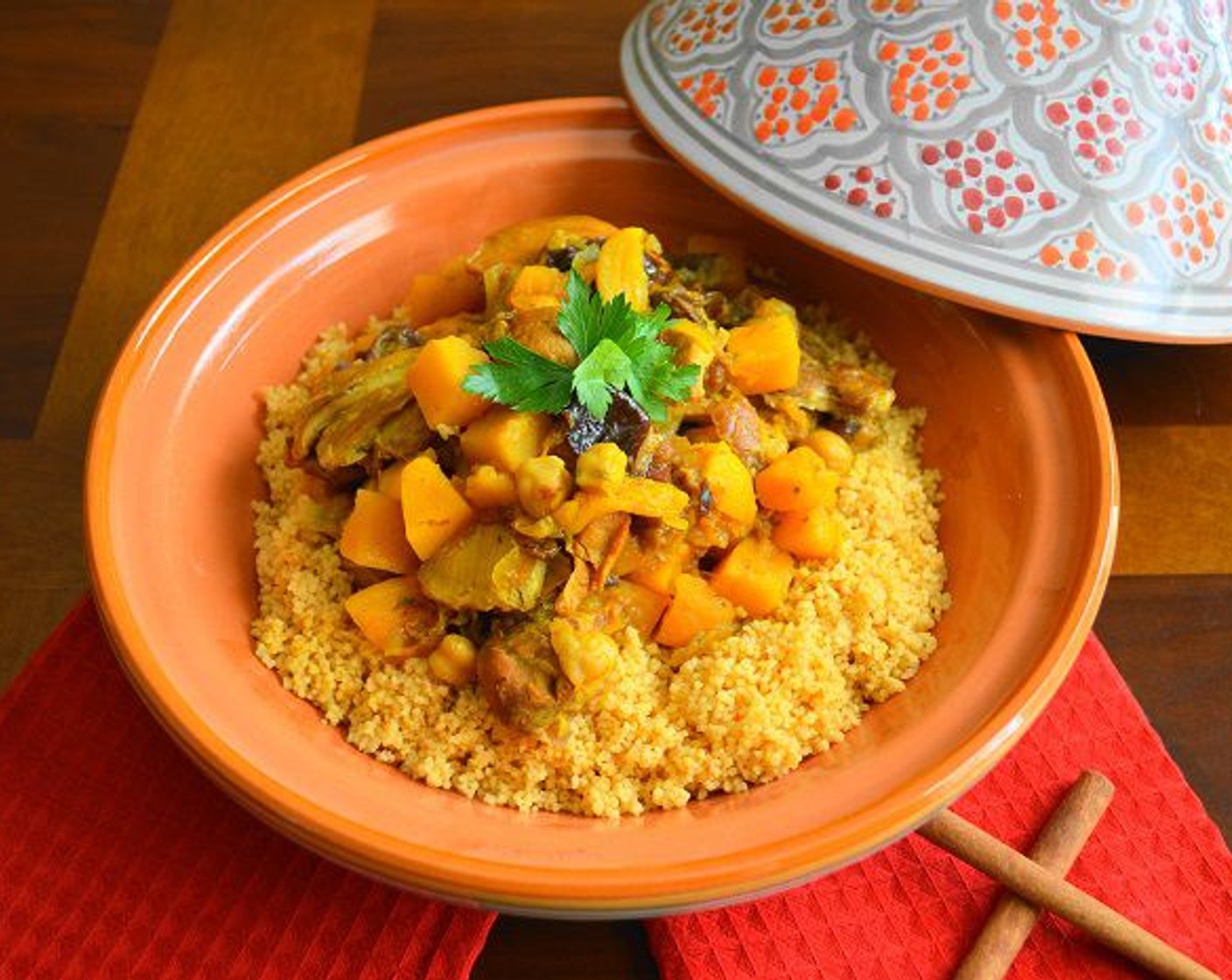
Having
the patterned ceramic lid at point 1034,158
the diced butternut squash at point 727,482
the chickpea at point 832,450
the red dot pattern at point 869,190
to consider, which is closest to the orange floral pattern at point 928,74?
the patterned ceramic lid at point 1034,158

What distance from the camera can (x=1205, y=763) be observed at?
7.45ft

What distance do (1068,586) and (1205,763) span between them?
1.66 feet

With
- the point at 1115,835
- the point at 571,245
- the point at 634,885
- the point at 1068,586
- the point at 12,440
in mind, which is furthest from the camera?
the point at 12,440

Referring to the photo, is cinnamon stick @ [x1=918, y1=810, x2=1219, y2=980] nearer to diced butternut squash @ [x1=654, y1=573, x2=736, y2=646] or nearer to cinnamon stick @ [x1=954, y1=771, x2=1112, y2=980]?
cinnamon stick @ [x1=954, y1=771, x2=1112, y2=980]

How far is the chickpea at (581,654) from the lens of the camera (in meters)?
1.96

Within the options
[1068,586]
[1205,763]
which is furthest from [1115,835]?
[1068,586]

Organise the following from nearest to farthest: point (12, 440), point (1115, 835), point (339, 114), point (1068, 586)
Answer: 1. point (1068, 586)
2. point (1115, 835)
3. point (12, 440)
4. point (339, 114)

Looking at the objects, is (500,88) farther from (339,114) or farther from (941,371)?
(941,371)

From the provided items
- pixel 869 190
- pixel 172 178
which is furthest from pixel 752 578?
pixel 172 178

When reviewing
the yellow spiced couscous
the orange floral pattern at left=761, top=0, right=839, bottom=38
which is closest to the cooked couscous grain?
the yellow spiced couscous

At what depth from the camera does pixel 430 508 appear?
79.9 inches

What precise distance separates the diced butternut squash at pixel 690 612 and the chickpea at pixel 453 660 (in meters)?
0.28

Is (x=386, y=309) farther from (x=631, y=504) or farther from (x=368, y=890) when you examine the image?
(x=368, y=890)

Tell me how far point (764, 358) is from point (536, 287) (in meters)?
0.38
